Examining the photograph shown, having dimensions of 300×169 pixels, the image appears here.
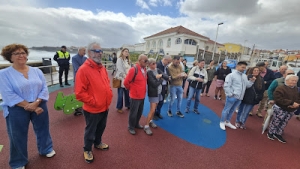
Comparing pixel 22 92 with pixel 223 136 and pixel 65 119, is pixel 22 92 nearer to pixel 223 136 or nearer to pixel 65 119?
pixel 65 119

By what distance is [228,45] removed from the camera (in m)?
40.8

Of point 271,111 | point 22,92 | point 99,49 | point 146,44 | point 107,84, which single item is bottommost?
point 271,111

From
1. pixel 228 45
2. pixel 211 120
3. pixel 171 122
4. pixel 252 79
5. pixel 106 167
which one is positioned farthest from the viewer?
pixel 228 45

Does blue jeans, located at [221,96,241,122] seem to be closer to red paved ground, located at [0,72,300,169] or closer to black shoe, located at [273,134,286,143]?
red paved ground, located at [0,72,300,169]

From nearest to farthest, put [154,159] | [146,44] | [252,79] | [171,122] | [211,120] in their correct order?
[154,159] < [252,79] < [171,122] < [211,120] < [146,44]

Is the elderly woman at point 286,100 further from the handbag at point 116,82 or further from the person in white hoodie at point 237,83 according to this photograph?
the handbag at point 116,82

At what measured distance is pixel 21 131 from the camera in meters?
1.86

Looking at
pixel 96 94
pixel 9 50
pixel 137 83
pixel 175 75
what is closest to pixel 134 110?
pixel 137 83

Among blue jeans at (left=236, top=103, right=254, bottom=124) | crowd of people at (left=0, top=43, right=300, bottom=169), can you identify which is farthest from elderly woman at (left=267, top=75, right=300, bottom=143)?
blue jeans at (left=236, top=103, right=254, bottom=124)

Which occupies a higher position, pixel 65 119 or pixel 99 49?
pixel 99 49

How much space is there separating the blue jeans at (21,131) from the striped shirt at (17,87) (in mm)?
122

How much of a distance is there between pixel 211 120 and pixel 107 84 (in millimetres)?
3331

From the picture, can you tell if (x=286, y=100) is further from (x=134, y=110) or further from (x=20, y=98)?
(x=20, y=98)

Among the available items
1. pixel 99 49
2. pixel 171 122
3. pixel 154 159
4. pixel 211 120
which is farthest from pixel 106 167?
pixel 211 120
